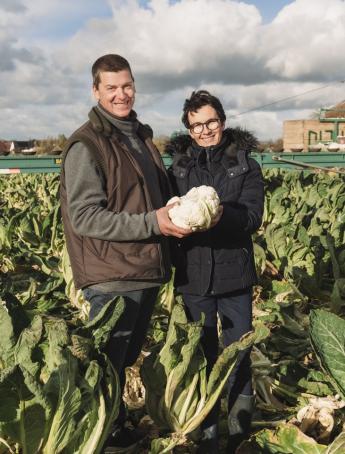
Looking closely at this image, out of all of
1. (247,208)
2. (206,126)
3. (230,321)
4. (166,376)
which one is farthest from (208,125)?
(166,376)

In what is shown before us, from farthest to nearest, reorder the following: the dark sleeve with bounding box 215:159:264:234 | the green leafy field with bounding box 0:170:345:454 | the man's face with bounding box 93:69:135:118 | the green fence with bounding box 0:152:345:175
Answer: the green fence with bounding box 0:152:345:175 < the dark sleeve with bounding box 215:159:264:234 < the man's face with bounding box 93:69:135:118 < the green leafy field with bounding box 0:170:345:454

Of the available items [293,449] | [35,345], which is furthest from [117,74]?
[293,449]

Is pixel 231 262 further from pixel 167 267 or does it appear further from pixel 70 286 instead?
pixel 70 286

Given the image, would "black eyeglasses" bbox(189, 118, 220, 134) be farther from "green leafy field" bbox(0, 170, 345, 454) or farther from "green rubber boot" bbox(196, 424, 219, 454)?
"green rubber boot" bbox(196, 424, 219, 454)

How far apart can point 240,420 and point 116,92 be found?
173 cm

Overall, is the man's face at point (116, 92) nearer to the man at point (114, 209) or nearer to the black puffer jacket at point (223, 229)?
the man at point (114, 209)

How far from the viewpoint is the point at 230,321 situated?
2752 millimetres

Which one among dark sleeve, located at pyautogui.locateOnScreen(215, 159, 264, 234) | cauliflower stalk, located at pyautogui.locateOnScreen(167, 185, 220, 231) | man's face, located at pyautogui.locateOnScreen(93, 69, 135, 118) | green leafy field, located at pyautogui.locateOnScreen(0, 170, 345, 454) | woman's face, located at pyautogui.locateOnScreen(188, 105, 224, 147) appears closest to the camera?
green leafy field, located at pyautogui.locateOnScreen(0, 170, 345, 454)

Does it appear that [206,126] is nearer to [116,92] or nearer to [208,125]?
[208,125]

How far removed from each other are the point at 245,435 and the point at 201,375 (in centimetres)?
54

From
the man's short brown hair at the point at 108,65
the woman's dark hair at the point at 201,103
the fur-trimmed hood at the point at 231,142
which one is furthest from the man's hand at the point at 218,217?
the man's short brown hair at the point at 108,65

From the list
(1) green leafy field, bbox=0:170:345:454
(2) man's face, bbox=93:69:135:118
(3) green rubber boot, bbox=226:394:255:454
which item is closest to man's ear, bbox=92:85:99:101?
(2) man's face, bbox=93:69:135:118

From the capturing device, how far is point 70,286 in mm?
4707

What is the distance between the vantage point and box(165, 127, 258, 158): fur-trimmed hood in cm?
273
